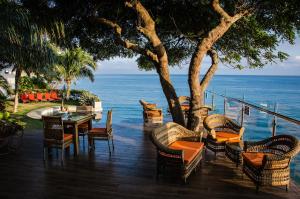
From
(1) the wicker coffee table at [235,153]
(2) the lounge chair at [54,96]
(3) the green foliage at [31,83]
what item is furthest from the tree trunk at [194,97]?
(3) the green foliage at [31,83]

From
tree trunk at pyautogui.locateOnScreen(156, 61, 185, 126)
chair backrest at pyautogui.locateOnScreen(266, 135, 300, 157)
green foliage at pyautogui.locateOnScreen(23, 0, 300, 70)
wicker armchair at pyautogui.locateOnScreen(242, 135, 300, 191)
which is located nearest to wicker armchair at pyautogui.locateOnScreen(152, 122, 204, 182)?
tree trunk at pyautogui.locateOnScreen(156, 61, 185, 126)

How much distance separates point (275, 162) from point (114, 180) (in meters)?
2.72

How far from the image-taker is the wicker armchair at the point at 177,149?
468cm

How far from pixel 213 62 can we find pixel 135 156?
3.49 meters

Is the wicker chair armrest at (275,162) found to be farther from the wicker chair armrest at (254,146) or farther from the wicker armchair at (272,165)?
the wicker chair armrest at (254,146)

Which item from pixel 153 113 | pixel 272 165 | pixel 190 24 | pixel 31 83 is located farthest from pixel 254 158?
pixel 31 83

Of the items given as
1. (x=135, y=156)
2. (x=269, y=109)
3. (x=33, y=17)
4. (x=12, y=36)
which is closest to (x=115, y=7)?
(x=33, y=17)

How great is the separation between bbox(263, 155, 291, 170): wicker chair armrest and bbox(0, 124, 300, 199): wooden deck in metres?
0.47

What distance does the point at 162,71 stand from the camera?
6.74 meters

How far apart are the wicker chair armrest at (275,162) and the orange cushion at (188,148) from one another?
4.03 feet

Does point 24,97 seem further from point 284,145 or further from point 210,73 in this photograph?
point 284,145

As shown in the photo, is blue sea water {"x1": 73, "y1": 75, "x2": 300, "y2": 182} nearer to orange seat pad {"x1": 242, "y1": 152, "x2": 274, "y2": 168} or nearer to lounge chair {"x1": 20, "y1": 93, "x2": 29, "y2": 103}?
orange seat pad {"x1": 242, "y1": 152, "x2": 274, "y2": 168}

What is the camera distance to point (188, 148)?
18.0 ft

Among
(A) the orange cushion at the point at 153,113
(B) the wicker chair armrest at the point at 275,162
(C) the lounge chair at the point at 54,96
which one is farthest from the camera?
(C) the lounge chair at the point at 54,96
